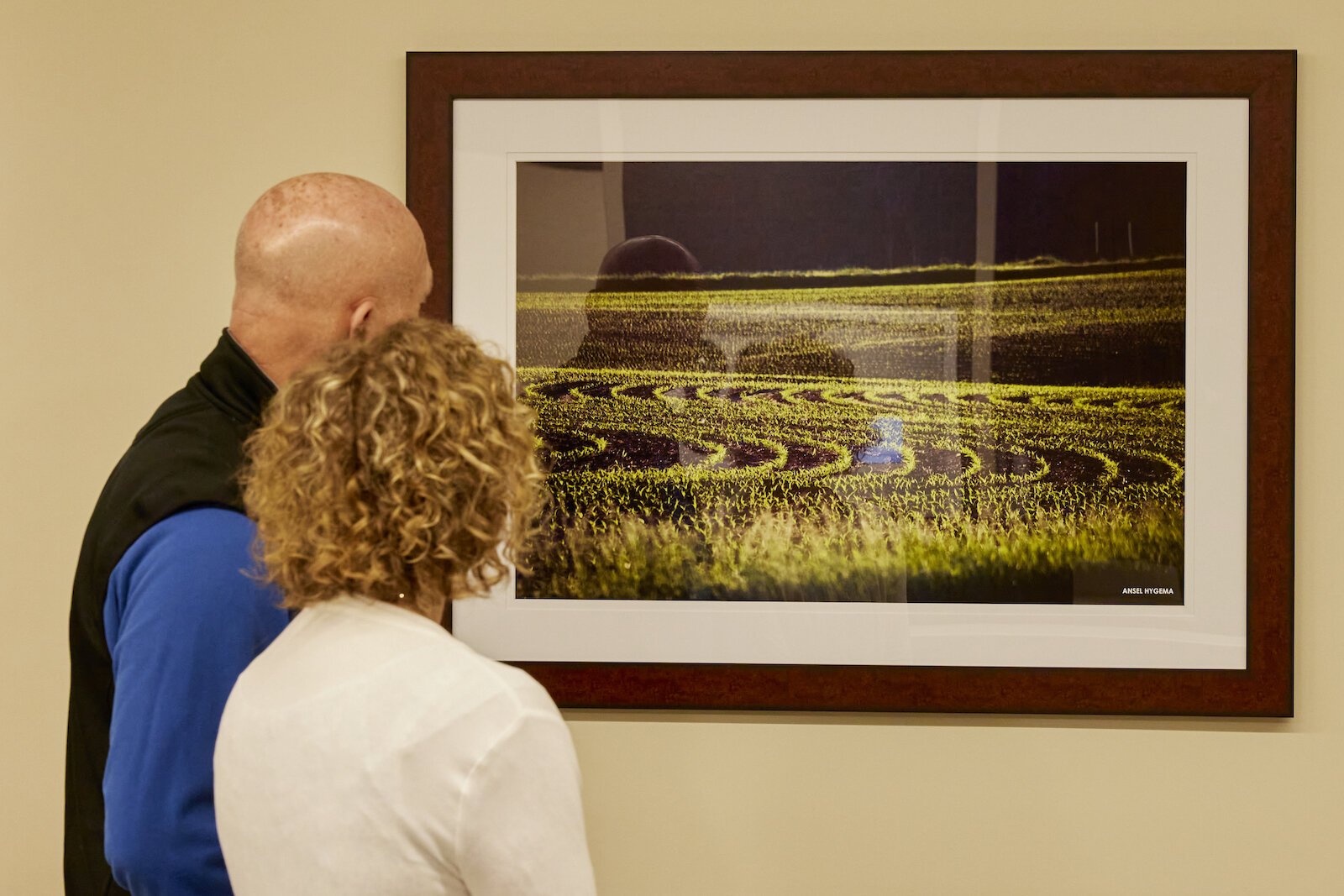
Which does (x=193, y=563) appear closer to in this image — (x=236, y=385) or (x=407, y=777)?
(x=236, y=385)

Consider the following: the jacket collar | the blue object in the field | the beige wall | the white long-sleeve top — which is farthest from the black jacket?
the blue object in the field

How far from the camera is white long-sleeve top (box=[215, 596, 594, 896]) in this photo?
→ 695 mm

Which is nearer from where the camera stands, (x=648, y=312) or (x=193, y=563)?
(x=193, y=563)

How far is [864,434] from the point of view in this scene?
5.46 ft

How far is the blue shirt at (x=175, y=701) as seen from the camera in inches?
33.5

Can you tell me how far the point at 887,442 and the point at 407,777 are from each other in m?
1.13

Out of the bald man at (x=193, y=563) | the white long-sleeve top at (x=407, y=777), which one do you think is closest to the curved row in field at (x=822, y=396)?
the bald man at (x=193, y=563)

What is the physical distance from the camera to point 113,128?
1.72m

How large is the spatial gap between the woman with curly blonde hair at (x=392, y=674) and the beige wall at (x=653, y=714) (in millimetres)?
994

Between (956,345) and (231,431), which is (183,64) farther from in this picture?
(956,345)

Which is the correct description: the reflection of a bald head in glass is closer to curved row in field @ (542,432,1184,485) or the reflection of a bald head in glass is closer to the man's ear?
curved row in field @ (542,432,1184,485)

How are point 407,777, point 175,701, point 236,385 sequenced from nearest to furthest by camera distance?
1. point 407,777
2. point 175,701
3. point 236,385

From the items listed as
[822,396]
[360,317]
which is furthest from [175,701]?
[822,396]

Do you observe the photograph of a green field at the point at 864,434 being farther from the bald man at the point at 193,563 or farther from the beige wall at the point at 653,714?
the bald man at the point at 193,563
